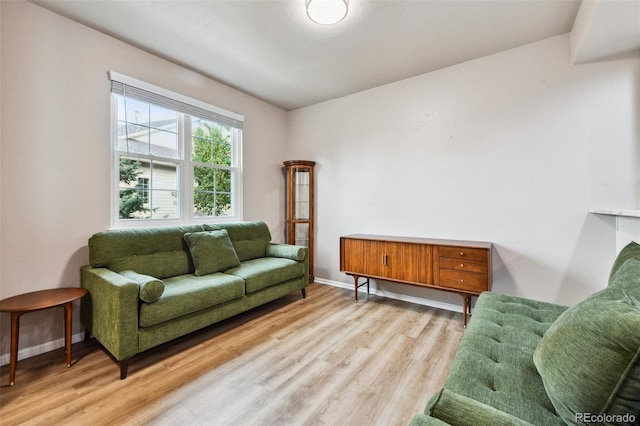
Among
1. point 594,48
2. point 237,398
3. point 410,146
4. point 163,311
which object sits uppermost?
point 594,48

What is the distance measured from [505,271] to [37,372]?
3986 mm

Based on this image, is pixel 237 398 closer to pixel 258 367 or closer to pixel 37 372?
pixel 258 367

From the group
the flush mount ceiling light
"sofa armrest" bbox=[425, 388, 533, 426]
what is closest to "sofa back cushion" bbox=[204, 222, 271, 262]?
the flush mount ceiling light

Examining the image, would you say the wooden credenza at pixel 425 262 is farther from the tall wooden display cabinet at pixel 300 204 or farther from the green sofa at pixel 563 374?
the green sofa at pixel 563 374

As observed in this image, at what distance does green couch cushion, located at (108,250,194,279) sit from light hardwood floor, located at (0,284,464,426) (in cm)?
63

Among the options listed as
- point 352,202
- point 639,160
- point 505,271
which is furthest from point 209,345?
point 639,160

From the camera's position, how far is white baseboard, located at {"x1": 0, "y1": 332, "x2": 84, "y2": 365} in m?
1.98

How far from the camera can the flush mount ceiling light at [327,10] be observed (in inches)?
76.0

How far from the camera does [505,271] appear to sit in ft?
8.94

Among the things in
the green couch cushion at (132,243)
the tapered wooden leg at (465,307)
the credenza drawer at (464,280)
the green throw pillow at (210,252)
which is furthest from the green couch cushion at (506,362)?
the green couch cushion at (132,243)

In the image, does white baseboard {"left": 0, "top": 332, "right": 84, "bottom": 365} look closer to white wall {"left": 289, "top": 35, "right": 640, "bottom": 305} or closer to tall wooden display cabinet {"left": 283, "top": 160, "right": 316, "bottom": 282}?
tall wooden display cabinet {"left": 283, "top": 160, "right": 316, "bottom": 282}

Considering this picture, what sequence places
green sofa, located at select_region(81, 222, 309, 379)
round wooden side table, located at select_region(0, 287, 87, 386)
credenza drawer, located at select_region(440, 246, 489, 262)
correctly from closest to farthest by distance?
round wooden side table, located at select_region(0, 287, 87, 386) → green sofa, located at select_region(81, 222, 309, 379) → credenza drawer, located at select_region(440, 246, 489, 262)

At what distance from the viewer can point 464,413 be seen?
752 millimetres

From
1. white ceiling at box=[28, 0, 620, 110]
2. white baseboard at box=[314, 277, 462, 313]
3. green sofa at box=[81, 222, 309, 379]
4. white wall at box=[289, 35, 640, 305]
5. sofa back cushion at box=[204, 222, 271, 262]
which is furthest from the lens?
sofa back cushion at box=[204, 222, 271, 262]
